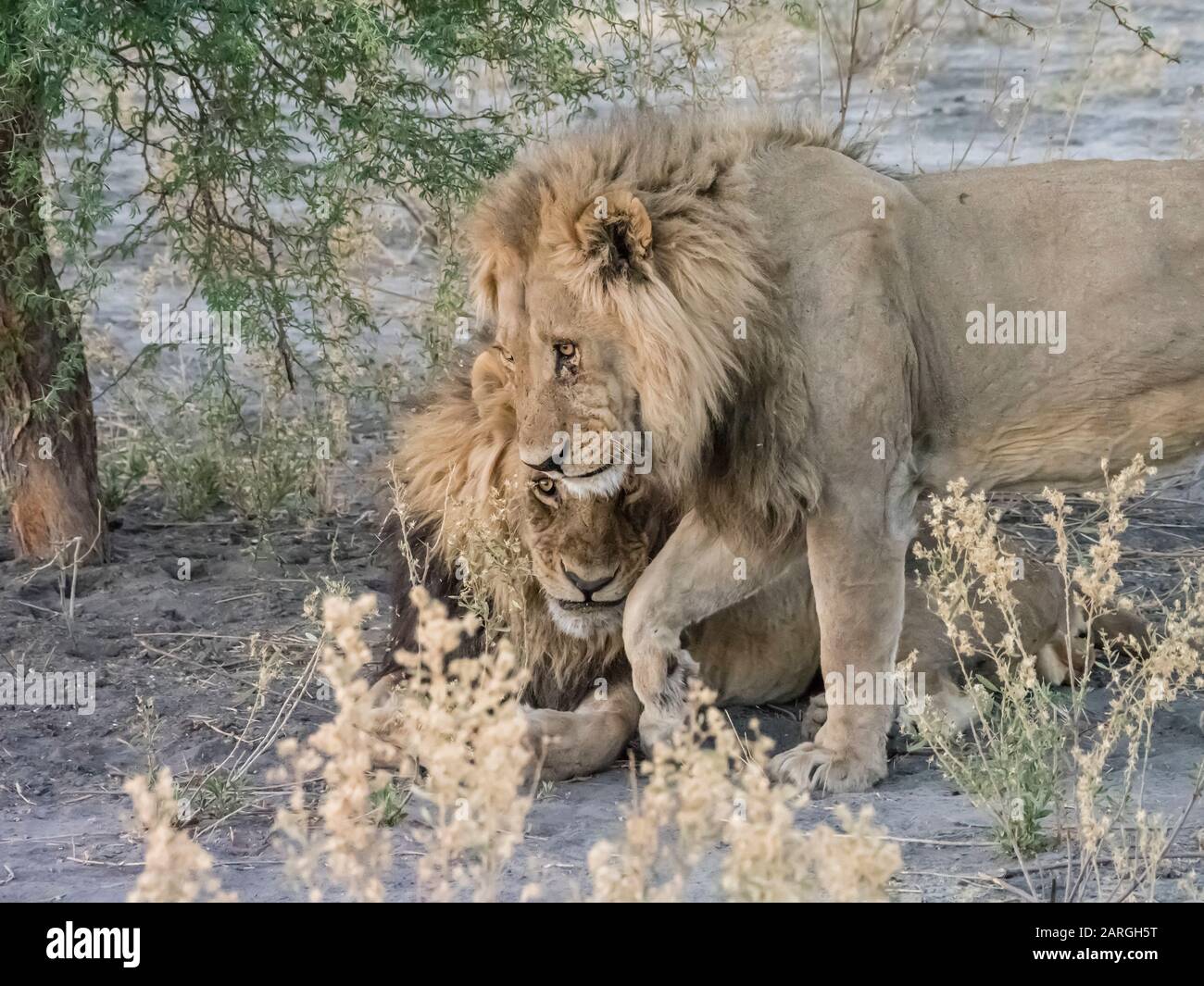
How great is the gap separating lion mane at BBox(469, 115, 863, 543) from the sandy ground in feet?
2.75

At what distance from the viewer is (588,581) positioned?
4.77 meters

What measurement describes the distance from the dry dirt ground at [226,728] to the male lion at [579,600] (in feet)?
0.52

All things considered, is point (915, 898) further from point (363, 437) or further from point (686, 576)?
point (363, 437)

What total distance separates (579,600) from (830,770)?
0.81m

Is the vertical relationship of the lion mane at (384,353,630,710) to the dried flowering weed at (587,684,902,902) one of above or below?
above

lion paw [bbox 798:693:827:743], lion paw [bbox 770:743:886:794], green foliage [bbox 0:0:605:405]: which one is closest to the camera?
lion paw [bbox 770:743:886:794]

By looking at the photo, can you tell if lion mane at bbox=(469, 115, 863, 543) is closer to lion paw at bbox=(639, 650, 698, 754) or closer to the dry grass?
lion paw at bbox=(639, 650, 698, 754)

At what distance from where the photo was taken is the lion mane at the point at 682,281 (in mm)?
4344
